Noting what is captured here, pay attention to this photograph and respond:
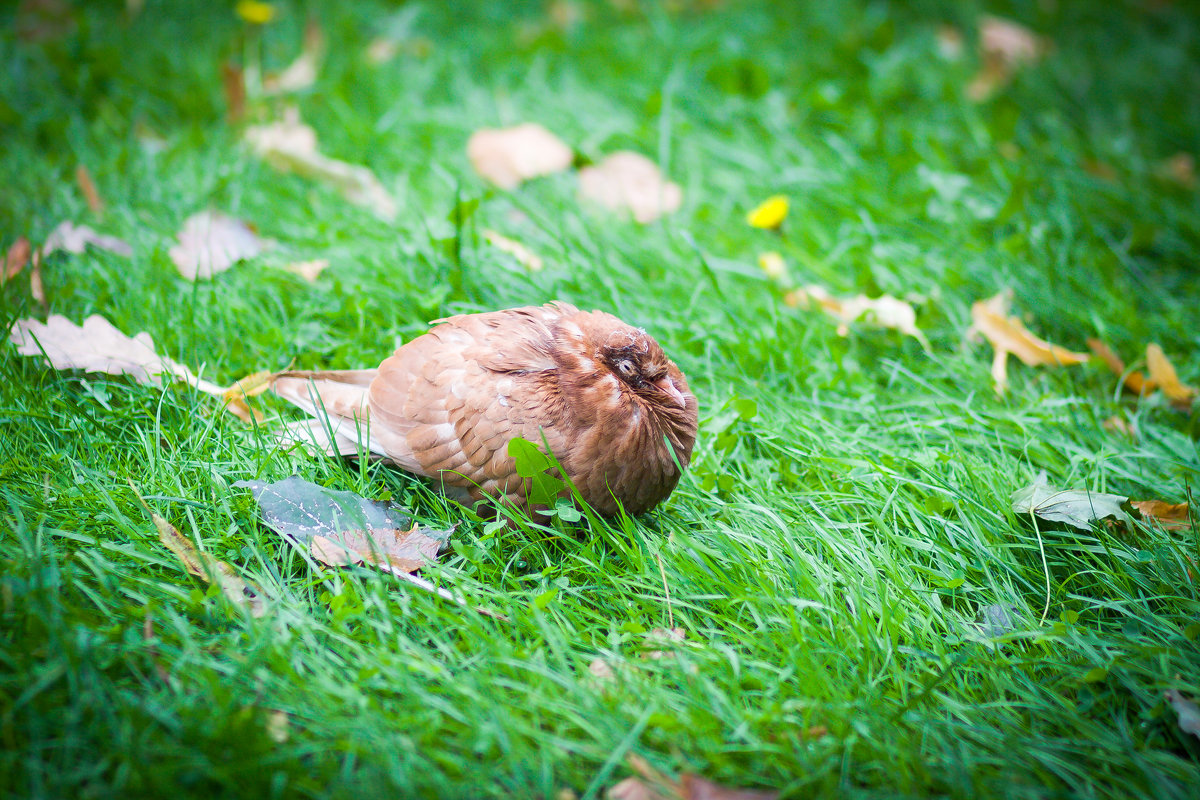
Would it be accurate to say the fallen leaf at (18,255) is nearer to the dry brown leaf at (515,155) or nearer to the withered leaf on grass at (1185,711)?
the dry brown leaf at (515,155)

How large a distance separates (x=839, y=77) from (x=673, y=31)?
37.7 inches

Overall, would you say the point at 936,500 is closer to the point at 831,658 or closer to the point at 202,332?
the point at 831,658

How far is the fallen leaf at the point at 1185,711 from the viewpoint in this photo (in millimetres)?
1627

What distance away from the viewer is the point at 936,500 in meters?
2.18

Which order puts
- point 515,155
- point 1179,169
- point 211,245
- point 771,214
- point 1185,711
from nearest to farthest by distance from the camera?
point 1185,711 → point 211,245 → point 771,214 → point 515,155 → point 1179,169

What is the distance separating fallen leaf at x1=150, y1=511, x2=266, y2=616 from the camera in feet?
→ 5.76

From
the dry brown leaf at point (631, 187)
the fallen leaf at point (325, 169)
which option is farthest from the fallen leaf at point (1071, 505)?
the fallen leaf at point (325, 169)

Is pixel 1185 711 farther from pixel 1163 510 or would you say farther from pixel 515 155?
pixel 515 155

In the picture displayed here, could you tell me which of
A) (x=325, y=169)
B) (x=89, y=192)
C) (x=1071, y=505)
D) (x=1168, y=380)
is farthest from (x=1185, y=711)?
(x=89, y=192)

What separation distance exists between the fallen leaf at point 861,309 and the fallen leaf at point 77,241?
95.3 inches

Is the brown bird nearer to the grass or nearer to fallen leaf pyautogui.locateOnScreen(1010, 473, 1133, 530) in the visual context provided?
the grass

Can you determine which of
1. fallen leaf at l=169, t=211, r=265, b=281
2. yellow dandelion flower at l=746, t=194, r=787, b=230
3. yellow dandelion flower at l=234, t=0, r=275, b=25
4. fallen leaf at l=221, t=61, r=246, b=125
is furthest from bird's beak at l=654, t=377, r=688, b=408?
yellow dandelion flower at l=234, t=0, r=275, b=25

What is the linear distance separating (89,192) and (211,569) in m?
2.06

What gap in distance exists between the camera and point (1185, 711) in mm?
1642
